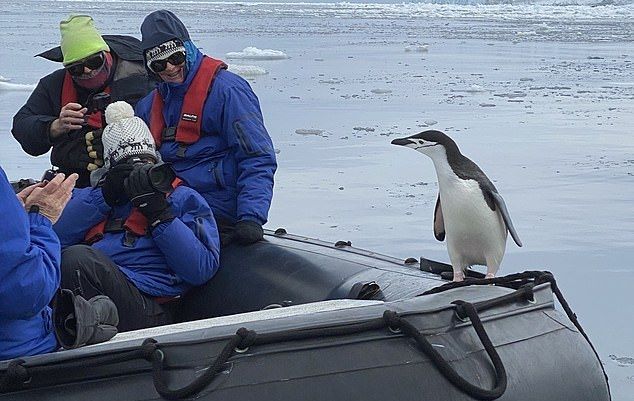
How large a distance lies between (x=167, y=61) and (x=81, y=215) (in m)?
0.54

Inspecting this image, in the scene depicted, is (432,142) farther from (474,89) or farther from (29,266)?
(474,89)

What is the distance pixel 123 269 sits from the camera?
290cm

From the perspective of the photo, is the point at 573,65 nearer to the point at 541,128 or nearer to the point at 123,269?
the point at 541,128

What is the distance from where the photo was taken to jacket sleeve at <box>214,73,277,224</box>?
3.22 meters

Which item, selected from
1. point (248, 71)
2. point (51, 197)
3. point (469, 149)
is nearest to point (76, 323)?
point (51, 197)

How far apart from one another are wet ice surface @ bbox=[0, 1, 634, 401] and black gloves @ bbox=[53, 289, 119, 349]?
1800 mm

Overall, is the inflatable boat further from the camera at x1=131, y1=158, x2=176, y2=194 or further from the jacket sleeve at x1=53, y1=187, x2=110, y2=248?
the jacket sleeve at x1=53, y1=187, x2=110, y2=248

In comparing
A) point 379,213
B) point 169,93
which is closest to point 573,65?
point 379,213

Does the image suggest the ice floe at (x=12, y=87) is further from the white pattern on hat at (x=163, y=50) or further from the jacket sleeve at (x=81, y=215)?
the jacket sleeve at (x=81, y=215)

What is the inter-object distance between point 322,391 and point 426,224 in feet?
11.2

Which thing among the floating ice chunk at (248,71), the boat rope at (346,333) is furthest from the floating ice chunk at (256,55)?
the boat rope at (346,333)

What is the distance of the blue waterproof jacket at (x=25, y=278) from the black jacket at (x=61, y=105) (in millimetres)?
1411

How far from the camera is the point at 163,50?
10.4ft

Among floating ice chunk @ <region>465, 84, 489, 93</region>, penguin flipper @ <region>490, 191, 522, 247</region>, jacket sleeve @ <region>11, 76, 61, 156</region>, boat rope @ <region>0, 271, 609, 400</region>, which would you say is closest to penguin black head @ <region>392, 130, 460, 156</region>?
penguin flipper @ <region>490, 191, 522, 247</region>
